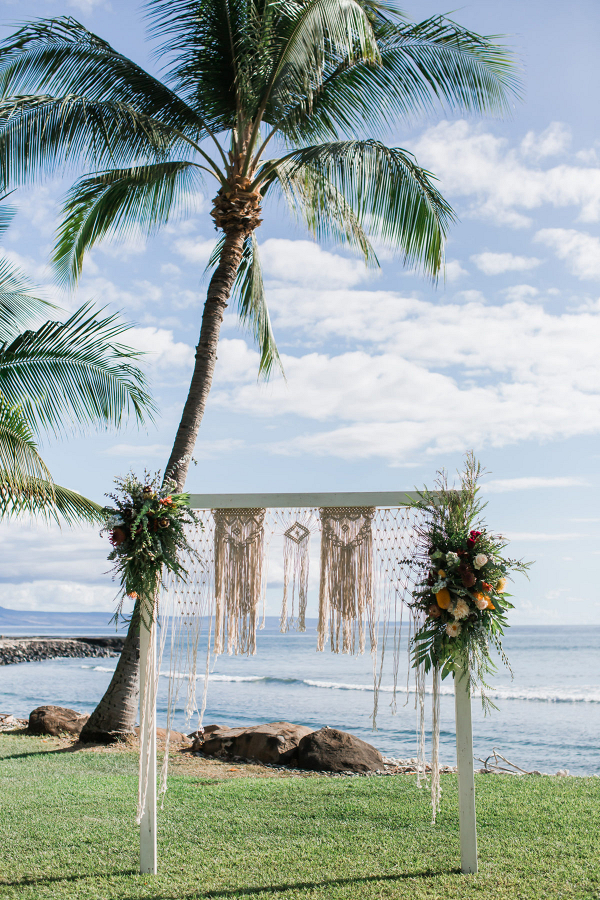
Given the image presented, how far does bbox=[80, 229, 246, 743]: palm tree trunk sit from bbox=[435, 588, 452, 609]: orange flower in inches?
153

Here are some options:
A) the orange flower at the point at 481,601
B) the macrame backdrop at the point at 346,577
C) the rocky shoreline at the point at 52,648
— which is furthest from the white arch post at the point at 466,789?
the rocky shoreline at the point at 52,648

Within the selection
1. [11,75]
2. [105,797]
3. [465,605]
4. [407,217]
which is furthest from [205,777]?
[11,75]

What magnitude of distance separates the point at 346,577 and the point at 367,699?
16.8m

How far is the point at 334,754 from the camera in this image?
715 cm

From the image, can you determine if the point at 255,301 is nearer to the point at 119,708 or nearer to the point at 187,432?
the point at 187,432

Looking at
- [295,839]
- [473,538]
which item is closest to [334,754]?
[295,839]

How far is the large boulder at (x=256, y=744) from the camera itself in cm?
746

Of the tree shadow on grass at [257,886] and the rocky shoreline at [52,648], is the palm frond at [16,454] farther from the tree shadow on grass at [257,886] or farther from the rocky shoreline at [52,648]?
the rocky shoreline at [52,648]

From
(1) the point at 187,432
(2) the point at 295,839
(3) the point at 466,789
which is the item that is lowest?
(2) the point at 295,839

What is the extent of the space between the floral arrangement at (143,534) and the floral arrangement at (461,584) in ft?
4.70

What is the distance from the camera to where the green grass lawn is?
3625mm

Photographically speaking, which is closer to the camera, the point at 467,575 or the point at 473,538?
the point at 467,575

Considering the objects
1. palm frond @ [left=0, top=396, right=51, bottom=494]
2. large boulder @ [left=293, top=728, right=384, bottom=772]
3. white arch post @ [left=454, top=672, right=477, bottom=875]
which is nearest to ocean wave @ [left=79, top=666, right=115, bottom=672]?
large boulder @ [left=293, top=728, right=384, bottom=772]

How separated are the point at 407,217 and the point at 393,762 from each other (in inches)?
247
